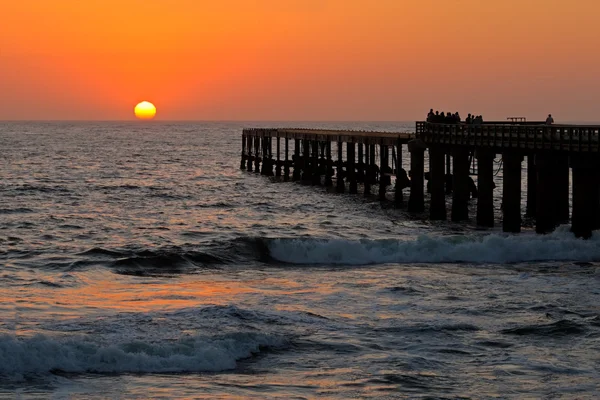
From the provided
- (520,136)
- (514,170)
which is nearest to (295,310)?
(520,136)

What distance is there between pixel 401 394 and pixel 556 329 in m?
5.88

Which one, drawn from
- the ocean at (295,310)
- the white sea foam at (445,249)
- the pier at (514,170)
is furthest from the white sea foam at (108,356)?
the pier at (514,170)

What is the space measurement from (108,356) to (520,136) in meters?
20.4

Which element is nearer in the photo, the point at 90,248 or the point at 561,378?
the point at 561,378

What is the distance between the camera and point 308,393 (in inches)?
674

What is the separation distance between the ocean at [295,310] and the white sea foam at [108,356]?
0.04 meters

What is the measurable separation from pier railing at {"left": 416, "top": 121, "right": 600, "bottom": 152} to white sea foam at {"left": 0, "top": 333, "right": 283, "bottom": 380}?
52.0 ft

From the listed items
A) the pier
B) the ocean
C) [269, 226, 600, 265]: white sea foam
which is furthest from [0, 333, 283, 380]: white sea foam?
the pier

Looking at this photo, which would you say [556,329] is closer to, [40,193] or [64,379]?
[64,379]

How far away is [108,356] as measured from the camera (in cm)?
1886

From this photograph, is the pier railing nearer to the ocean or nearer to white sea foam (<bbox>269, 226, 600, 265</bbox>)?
white sea foam (<bbox>269, 226, 600, 265</bbox>)

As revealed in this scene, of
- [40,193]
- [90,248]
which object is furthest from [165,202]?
[90,248]

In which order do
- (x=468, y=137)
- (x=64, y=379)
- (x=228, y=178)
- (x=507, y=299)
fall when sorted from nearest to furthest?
(x=64, y=379) < (x=507, y=299) < (x=468, y=137) < (x=228, y=178)

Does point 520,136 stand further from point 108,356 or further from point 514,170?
point 108,356
